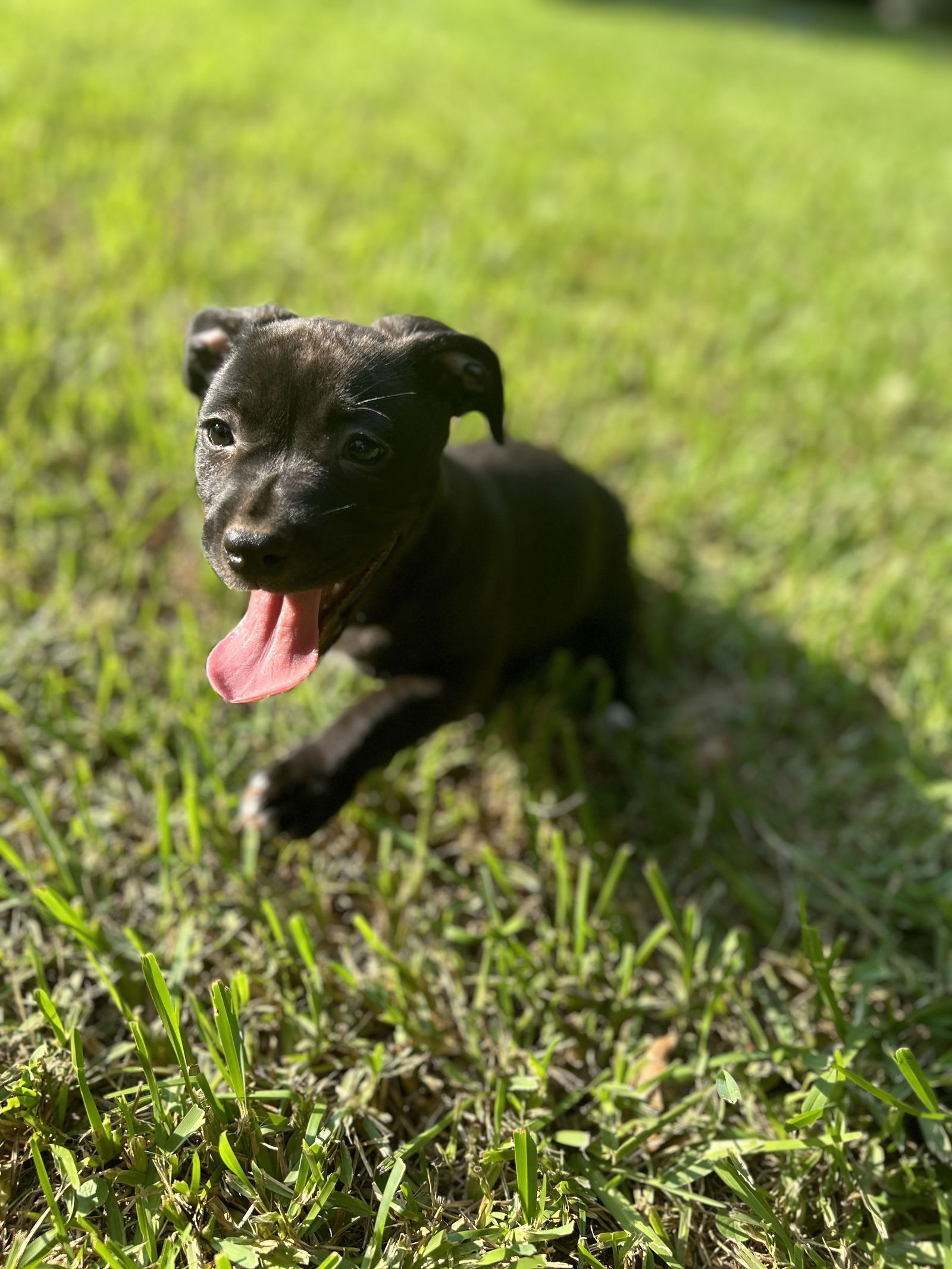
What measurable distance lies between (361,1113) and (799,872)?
5.03ft

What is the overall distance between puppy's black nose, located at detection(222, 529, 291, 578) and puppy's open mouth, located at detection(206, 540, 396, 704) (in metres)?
0.11

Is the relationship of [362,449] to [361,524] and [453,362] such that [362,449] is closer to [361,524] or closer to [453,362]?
[361,524]

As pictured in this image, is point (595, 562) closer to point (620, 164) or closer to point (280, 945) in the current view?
point (280, 945)

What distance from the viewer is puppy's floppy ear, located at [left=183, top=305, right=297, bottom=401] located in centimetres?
223

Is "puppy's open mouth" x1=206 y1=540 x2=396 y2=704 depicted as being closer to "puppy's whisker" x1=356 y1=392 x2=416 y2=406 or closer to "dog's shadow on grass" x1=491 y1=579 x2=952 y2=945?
"puppy's whisker" x1=356 y1=392 x2=416 y2=406

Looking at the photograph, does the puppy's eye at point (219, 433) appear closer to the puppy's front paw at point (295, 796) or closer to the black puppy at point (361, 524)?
the black puppy at point (361, 524)

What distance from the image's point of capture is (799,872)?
293 centimetres

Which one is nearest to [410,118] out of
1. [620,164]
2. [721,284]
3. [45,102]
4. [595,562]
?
[620,164]

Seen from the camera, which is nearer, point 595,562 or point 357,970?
point 357,970

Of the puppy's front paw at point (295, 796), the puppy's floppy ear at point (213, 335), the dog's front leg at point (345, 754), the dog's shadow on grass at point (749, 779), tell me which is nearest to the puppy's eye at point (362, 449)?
the puppy's floppy ear at point (213, 335)

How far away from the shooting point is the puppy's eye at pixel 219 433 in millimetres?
2102

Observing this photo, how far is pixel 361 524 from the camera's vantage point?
206cm

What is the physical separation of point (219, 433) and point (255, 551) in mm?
A: 386

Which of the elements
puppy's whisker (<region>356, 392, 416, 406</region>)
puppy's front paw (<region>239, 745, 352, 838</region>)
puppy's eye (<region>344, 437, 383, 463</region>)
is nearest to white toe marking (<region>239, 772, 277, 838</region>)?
puppy's front paw (<region>239, 745, 352, 838</region>)
